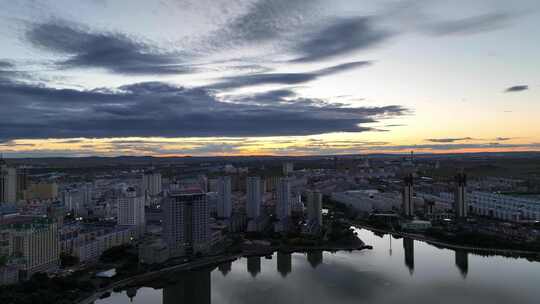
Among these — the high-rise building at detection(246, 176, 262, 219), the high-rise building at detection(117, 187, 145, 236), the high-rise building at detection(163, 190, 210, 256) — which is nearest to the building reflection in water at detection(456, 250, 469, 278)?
the high-rise building at detection(163, 190, 210, 256)

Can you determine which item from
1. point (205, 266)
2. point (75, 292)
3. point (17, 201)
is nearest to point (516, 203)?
point (205, 266)

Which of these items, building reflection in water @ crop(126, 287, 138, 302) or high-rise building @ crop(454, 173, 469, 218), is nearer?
building reflection in water @ crop(126, 287, 138, 302)

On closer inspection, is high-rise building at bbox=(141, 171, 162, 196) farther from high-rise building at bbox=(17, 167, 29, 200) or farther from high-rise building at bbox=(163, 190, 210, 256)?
high-rise building at bbox=(163, 190, 210, 256)

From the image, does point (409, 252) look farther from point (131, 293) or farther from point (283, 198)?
point (131, 293)

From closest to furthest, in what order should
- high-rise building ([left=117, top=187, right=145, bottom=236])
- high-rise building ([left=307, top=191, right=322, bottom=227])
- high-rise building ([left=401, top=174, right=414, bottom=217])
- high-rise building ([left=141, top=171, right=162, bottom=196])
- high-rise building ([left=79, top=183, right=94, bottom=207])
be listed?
high-rise building ([left=117, top=187, right=145, bottom=236]), high-rise building ([left=307, top=191, right=322, bottom=227]), high-rise building ([left=401, top=174, right=414, bottom=217]), high-rise building ([left=79, top=183, right=94, bottom=207]), high-rise building ([left=141, top=171, right=162, bottom=196])

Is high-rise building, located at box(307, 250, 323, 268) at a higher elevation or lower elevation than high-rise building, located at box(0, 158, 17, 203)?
lower

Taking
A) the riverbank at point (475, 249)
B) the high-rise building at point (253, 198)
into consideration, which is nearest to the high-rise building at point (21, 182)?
the high-rise building at point (253, 198)

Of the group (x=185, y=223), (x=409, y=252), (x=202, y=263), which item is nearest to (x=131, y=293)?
(x=202, y=263)
